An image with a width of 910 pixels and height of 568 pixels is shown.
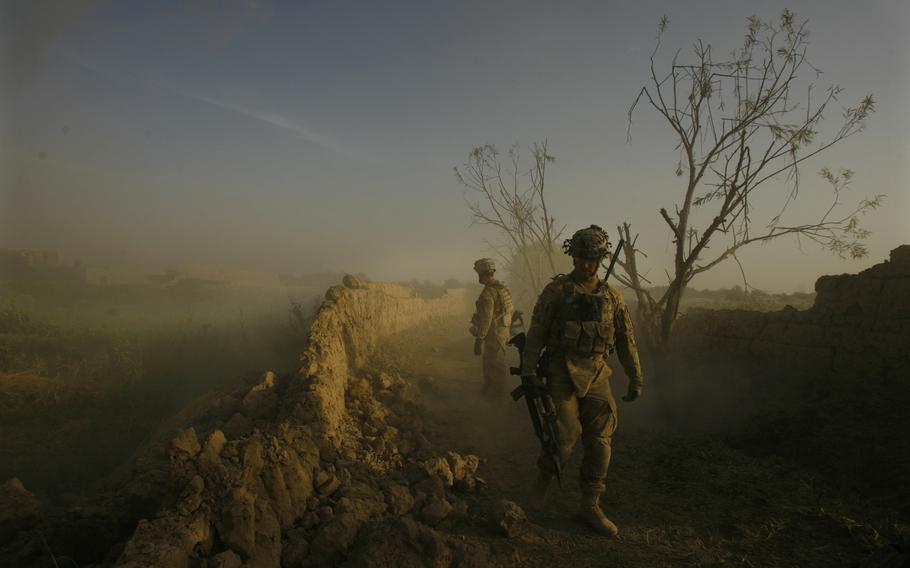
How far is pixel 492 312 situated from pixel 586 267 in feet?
11.6

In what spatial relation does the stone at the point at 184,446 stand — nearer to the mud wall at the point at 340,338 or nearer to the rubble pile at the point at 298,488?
the rubble pile at the point at 298,488

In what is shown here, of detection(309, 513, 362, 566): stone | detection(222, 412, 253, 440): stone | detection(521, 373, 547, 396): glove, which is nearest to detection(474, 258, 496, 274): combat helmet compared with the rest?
detection(521, 373, 547, 396): glove

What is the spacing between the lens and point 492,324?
7367 millimetres

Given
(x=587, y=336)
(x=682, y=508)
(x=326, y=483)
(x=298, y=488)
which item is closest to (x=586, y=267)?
(x=587, y=336)

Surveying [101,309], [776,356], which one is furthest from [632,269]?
[101,309]

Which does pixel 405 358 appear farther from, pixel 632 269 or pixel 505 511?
pixel 505 511

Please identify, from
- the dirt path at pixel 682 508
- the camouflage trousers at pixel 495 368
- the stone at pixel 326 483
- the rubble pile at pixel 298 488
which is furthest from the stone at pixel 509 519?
the camouflage trousers at pixel 495 368

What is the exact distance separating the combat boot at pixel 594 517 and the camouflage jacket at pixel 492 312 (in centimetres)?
364

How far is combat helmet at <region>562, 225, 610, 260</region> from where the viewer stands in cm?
376

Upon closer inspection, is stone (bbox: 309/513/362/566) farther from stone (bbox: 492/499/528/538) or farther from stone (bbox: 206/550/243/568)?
stone (bbox: 492/499/528/538)

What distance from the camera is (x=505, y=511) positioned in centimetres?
332

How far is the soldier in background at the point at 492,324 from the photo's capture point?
23.6ft

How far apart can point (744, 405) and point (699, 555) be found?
149 inches

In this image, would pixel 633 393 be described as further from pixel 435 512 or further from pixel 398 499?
pixel 398 499
